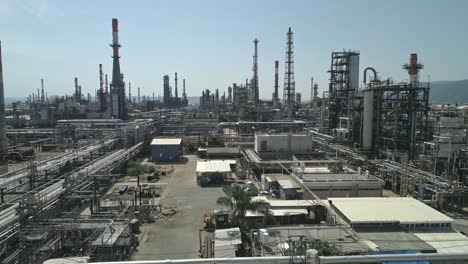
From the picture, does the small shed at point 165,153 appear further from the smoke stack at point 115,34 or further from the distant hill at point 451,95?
the distant hill at point 451,95

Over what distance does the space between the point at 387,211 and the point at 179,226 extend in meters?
7.01

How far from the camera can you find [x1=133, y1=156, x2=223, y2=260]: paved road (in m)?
11.1

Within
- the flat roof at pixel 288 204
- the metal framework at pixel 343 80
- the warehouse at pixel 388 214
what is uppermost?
the metal framework at pixel 343 80

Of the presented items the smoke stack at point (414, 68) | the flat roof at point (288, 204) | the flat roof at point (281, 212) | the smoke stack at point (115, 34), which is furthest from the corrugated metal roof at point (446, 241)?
the smoke stack at point (115, 34)

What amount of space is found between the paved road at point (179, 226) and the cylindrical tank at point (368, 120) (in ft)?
37.4

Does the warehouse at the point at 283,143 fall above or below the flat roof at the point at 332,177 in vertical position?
above

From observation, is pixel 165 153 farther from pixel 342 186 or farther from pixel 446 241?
pixel 446 241

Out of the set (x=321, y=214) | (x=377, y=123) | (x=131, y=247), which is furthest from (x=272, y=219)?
(x=377, y=123)

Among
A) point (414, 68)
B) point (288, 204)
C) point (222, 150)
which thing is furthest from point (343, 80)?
point (288, 204)

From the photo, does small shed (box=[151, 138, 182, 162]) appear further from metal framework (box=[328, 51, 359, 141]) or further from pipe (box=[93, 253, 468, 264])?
pipe (box=[93, 253, 468, 264])

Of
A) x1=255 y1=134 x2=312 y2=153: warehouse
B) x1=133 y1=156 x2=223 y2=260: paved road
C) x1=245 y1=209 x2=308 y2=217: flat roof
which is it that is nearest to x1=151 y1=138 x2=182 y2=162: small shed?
x1=255 y1=134 x2=312 y2=153: warehouse

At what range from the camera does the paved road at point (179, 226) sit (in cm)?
1106

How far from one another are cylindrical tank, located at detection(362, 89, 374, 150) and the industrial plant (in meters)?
0.07

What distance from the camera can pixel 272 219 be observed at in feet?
41.6
